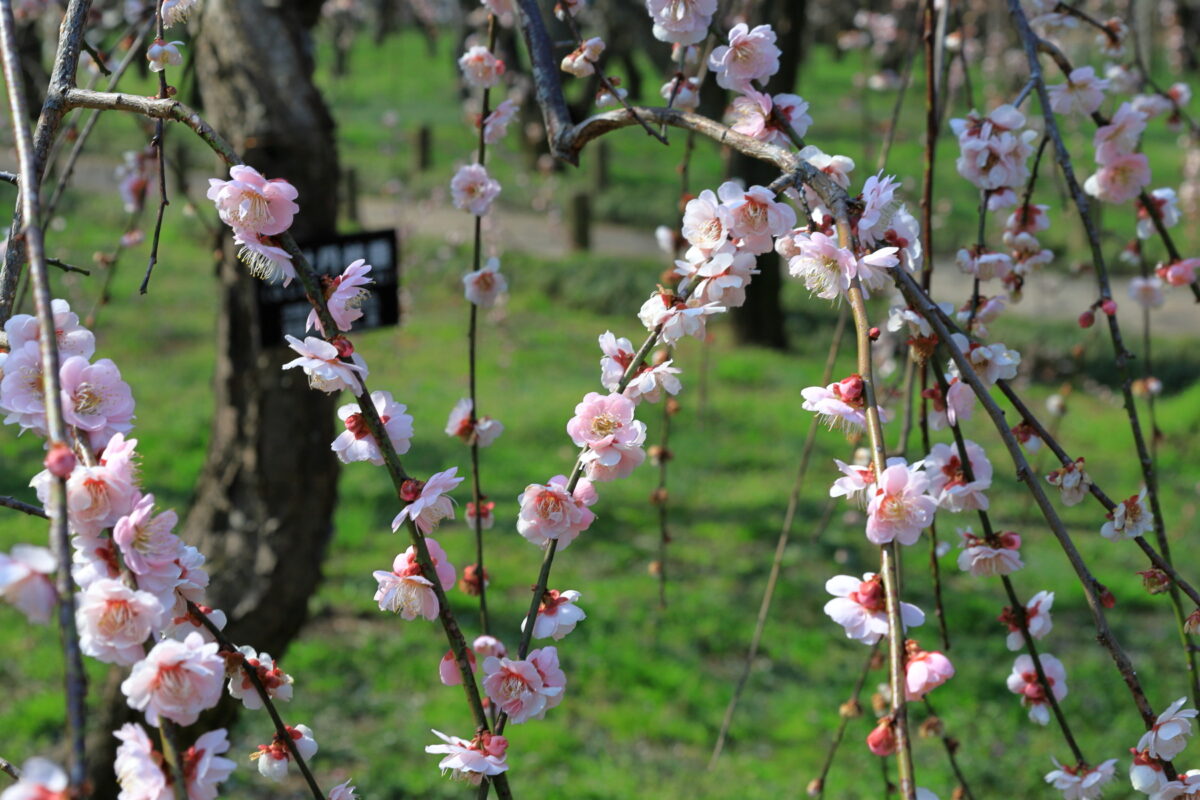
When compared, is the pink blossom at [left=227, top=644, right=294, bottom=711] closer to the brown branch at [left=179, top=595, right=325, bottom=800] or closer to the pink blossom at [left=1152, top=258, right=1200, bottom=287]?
the brown branch at [left=179, top=595, right=325, bottom=800]

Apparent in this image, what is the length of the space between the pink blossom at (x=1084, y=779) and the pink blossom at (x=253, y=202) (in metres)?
0.87

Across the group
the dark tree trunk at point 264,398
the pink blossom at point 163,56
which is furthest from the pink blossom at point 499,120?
the dark tree trunk at point 264,398

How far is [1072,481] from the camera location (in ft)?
3.31

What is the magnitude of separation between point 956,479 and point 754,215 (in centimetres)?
35

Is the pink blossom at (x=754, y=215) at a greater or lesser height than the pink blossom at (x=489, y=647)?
greater

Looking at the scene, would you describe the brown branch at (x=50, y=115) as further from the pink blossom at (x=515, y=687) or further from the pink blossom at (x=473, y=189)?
the pink blossom at (x=473, y=189)

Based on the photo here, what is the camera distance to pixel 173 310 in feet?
23.6

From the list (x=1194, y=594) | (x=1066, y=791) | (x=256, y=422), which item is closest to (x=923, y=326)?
(x=1194, y=594)

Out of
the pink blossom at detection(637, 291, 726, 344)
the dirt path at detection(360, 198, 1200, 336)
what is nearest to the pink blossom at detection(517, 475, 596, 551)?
the pink blossom at detection(637, 291, 726, 344)

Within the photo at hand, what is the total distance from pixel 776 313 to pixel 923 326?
19.1 feet

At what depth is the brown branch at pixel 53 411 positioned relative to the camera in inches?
19.3

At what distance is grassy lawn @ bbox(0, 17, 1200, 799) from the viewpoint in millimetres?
3080

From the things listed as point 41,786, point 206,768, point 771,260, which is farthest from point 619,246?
point 41,786

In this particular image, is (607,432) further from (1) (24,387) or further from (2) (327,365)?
(1) (24,387)
